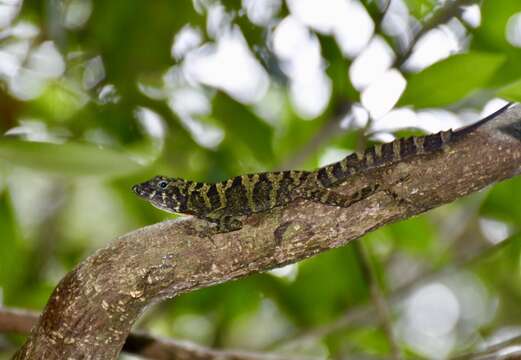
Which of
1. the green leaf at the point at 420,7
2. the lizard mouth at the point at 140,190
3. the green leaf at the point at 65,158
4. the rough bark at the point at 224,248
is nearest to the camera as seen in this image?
the rough bark at the point at 224,248

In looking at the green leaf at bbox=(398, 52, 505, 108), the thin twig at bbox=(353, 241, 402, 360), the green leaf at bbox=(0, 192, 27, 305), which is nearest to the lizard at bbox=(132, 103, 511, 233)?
the green leaf at bbox=(398, 52, 505, 108)

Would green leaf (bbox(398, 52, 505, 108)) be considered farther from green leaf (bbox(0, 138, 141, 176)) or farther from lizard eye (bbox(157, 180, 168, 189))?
lizard eye (bbox(157, 180, 168, 189))

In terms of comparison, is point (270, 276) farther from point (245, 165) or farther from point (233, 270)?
point (233, 270)

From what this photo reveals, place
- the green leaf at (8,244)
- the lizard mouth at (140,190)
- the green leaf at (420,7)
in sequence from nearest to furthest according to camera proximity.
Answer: the green leaf at (420,7) → the green leaf at (8,244) → the lizard mouth at (140,190)

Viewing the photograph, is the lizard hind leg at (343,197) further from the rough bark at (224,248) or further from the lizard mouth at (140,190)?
the lizard mouth at (140,190)

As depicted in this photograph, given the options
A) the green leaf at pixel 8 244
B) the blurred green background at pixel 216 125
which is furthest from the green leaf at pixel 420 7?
the green leaf at pixel 8 244

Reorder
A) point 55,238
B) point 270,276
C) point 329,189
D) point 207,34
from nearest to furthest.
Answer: point 329,189 < point 207,34 < point 270,276 < point 55,238

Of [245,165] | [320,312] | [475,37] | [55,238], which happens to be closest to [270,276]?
[320,312]
